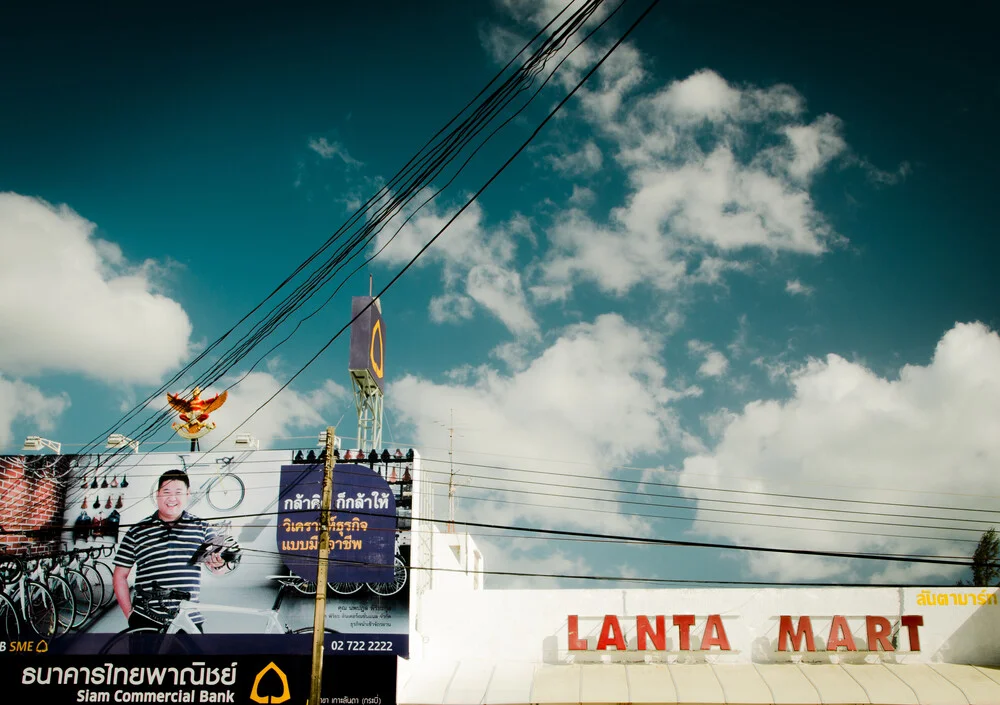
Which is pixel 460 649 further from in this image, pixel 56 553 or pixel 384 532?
pixel 56 553

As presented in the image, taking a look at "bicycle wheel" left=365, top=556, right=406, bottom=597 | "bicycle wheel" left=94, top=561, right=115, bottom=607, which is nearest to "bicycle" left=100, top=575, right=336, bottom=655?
"bicycle wheel" left=94, top=561, right=115, bottom=607

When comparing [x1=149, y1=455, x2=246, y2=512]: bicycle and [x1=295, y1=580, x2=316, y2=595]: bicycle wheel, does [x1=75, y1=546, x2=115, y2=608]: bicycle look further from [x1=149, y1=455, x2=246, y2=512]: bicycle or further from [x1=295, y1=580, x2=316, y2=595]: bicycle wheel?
[x1=295, y1=580, x2=316, y2=595]: bicycle wheel

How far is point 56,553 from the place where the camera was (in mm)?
27594

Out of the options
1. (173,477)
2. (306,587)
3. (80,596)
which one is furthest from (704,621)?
(80,596)

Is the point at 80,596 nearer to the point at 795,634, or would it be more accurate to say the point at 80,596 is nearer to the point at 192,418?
the point at 192,418

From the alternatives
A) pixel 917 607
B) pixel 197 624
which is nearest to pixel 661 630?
pixel 917 607

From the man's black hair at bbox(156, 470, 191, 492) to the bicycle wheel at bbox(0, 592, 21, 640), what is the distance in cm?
618

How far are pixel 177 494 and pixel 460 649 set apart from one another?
11.5m

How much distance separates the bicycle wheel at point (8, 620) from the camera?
26969 mm

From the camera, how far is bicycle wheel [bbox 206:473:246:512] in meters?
27.6

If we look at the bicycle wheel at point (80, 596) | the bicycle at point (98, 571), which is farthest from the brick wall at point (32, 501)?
the bicycle wheel at point (80, 596)

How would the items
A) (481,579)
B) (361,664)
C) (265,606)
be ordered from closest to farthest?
(361,664) → (265,606) → (481,579)

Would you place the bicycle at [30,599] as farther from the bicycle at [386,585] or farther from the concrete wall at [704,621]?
the concrete wall at [704,621]

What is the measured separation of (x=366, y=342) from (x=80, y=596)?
13.2 m
